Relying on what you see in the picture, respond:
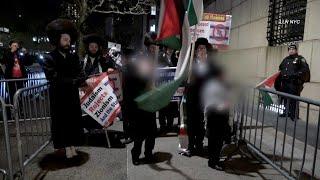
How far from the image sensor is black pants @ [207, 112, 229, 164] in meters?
5.17

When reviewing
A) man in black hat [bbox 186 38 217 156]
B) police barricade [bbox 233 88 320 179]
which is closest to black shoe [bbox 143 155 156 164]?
man in black hat [bbox 186 38 217 156]

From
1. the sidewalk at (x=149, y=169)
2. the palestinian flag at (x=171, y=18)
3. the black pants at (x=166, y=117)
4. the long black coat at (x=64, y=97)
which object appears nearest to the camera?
the palestinian flag at (x=171, y=18)

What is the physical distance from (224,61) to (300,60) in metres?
4.04

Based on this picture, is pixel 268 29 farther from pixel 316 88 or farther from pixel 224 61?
pixel 224 61

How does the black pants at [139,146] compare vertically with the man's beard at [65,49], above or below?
below

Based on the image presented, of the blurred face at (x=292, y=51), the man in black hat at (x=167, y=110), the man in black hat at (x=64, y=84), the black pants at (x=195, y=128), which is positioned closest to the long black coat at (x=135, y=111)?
the black pants at (x=195, y=128)

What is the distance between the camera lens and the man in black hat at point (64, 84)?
5.11 metres

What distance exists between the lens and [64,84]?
5.27 metres

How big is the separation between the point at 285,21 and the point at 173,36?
659cm

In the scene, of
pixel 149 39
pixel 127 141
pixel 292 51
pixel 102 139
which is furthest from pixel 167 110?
pixel 292 51

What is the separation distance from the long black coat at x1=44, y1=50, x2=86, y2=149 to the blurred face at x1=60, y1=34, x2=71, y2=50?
12 cm

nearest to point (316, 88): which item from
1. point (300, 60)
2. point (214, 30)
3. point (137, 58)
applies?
point (300, 60)

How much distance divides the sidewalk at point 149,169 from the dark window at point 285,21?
5.17m

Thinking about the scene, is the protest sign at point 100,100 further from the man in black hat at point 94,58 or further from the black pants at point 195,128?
the black pants at point 195,128
